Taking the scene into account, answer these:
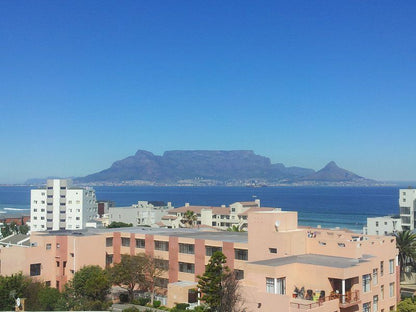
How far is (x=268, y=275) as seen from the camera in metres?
30.9

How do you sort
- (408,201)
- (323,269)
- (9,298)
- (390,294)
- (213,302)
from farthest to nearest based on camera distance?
(408,201) → (9,298) → (390,294) → (213,302) → (323,269)

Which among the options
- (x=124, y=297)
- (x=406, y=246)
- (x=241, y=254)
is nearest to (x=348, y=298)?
(x=241, y=254)

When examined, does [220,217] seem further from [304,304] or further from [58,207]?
[304,304]

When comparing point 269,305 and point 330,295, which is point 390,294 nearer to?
point 330,295

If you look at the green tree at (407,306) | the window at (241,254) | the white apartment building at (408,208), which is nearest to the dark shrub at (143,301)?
the window at (241,254)

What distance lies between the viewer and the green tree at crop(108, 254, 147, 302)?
151ft

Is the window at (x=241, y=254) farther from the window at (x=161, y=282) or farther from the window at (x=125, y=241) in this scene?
the window at (x=125, y=241)

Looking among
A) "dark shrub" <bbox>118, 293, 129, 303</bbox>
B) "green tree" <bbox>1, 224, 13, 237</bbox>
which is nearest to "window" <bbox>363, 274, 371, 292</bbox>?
"dark shrub" <bbox>118, 293, 129, 303</bbox>

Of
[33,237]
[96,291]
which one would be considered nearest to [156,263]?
[96,291]

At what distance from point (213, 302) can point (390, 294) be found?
44.8ft

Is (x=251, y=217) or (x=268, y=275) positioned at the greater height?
(x=251, y=217)

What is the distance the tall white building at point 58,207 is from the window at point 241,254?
254 ft

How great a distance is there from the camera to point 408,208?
95.8m

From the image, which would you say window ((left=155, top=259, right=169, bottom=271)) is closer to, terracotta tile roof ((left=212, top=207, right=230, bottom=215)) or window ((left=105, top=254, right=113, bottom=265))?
window ((left=105, top=254, right=113, bottom=265))
